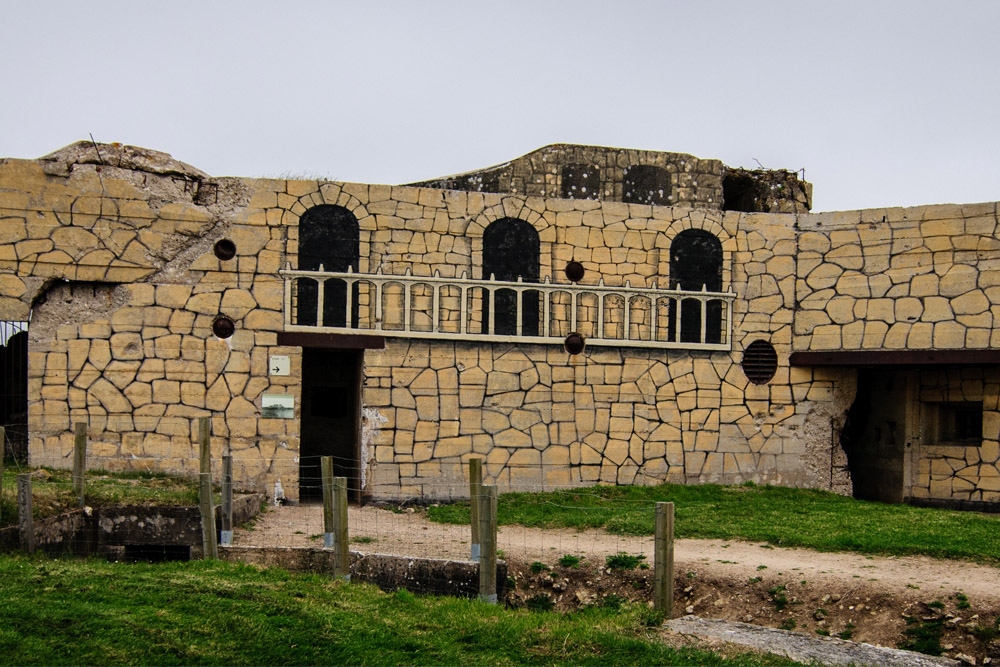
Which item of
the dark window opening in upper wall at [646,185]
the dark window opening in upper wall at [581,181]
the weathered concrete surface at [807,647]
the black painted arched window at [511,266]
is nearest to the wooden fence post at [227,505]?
the black painted arched window at [511,266]

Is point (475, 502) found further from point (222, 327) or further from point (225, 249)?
point (225, 249)

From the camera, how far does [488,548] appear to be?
9.22 meters

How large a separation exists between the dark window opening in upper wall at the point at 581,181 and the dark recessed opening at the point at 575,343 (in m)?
2.76

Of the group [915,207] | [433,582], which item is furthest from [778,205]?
[433,582]

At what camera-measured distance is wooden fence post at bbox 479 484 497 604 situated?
9.18 meters

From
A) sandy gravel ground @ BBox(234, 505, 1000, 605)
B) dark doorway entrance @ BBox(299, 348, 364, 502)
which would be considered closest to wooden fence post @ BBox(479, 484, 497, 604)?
sandy gravel ground @ BBox(234, 505, 1000, 605)

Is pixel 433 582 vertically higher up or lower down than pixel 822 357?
lower down

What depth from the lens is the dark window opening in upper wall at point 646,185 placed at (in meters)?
15.9

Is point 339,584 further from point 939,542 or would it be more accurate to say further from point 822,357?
point 822,357

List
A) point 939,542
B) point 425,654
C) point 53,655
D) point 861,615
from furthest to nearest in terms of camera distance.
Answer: point 939,542
point 861,615
point 425,654
point 53,655

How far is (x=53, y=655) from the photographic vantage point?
6.44 metres

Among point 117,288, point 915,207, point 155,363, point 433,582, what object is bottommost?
point 433,582

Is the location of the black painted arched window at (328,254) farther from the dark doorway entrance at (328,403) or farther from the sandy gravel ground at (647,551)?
the dark doorway entrance at (328,403)

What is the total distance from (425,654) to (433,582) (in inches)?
104
